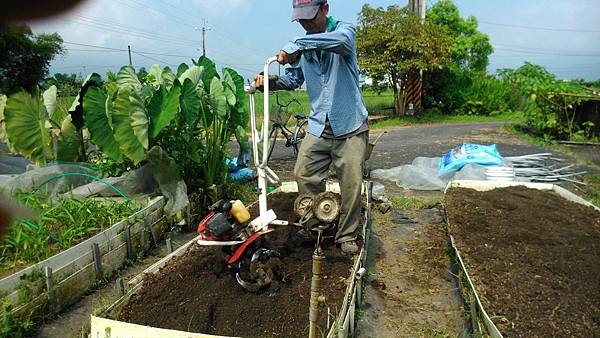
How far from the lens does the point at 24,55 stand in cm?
70

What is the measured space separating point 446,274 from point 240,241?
1.83m

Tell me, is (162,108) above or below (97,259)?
above

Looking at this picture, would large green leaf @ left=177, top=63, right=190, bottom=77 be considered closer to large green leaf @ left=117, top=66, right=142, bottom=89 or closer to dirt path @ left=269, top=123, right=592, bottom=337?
large green leaf @ left=117, top=66, right=142, bottom=89

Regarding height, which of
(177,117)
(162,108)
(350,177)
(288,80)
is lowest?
(350,177)

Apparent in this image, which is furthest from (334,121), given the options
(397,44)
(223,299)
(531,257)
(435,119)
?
(435,119)

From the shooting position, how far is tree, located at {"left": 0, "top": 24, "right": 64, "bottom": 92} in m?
0.65

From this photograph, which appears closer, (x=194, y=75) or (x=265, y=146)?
(x=265, y=146)

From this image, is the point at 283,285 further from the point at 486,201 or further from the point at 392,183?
the point at 392,183

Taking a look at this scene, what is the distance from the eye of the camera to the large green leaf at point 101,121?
4496 mm

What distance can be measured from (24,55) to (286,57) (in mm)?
2422

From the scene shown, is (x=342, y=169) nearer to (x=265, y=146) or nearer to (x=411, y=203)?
(x=265, y=146)

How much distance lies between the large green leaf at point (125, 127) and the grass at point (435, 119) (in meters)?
11.3

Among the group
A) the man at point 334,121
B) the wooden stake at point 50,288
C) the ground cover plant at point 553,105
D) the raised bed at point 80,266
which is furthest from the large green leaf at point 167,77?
the ground cover plant at point 553,105

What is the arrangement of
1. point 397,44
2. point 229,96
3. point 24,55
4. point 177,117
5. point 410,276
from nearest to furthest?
1. point 24,55
2. point 410,276
3. point 177,117
4. point 229,96
5. point 397,44
